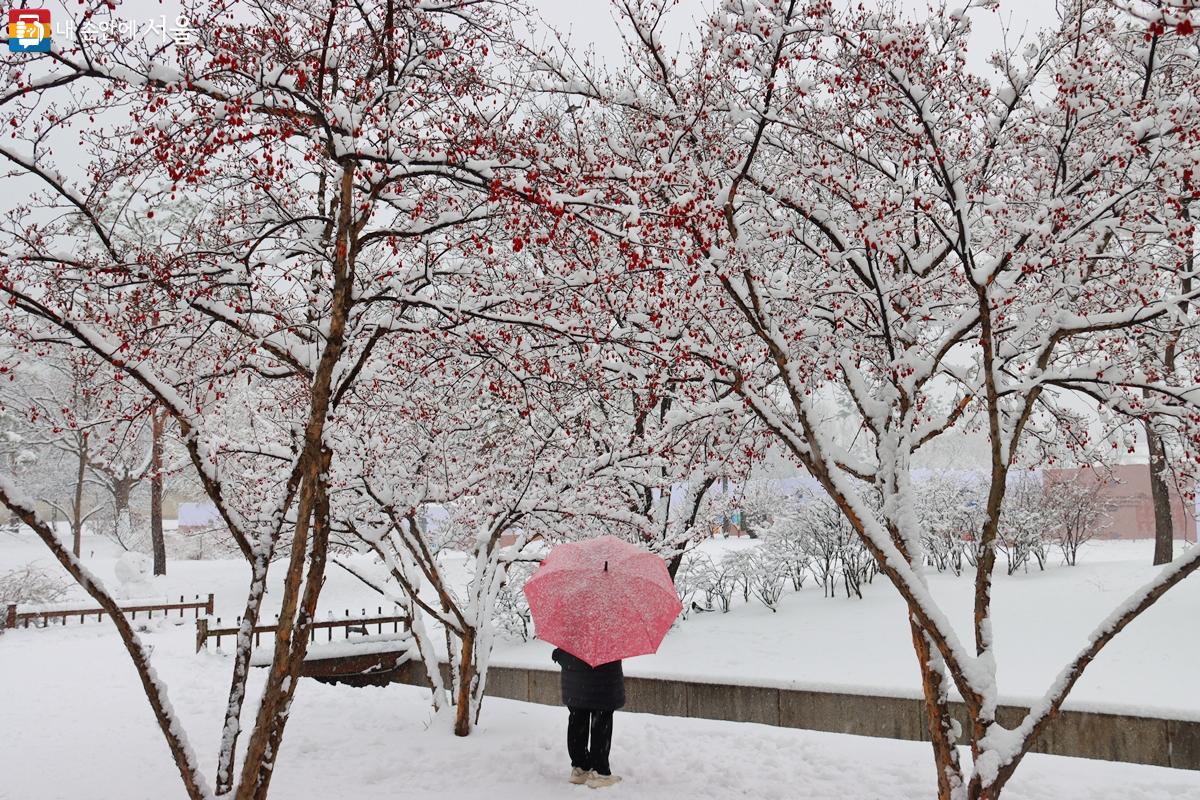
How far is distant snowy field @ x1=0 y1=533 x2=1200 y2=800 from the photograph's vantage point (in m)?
6.20

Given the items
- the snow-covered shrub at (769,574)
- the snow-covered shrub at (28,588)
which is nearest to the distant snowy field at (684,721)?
the snow-covered shrub at (769,574)

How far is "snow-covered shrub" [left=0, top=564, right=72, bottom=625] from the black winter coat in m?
16.9

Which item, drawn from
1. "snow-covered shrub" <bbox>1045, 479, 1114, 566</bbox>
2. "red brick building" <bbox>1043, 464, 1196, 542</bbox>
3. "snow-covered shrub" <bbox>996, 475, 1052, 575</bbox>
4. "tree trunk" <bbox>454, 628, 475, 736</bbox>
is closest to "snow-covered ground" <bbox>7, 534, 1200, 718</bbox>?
"snow-covered shrub" <bbox>996, 475, 1052, 575</bbox>

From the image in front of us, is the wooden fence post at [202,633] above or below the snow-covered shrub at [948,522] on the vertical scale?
below

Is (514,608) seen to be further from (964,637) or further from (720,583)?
(964,637)

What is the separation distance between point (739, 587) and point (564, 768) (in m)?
13.3

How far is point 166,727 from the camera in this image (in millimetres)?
4637

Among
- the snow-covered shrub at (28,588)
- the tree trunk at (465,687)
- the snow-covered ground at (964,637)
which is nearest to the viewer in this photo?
the tree trunk at (465,687)

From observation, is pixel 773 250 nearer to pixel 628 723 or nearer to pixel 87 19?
pixel 628 723

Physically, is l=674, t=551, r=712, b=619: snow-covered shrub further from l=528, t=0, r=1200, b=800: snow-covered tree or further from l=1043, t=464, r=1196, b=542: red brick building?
l=1043, t=464, r=1196, b=542: red brick building

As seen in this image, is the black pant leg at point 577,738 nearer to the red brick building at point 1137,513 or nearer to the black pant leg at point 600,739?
the black pant leg at point 600,739

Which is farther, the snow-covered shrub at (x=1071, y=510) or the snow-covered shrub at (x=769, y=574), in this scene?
the snow-covered shrub at (x=1071, y=510)

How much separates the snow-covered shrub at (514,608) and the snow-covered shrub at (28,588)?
11.1 m

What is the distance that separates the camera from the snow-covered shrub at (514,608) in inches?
576
